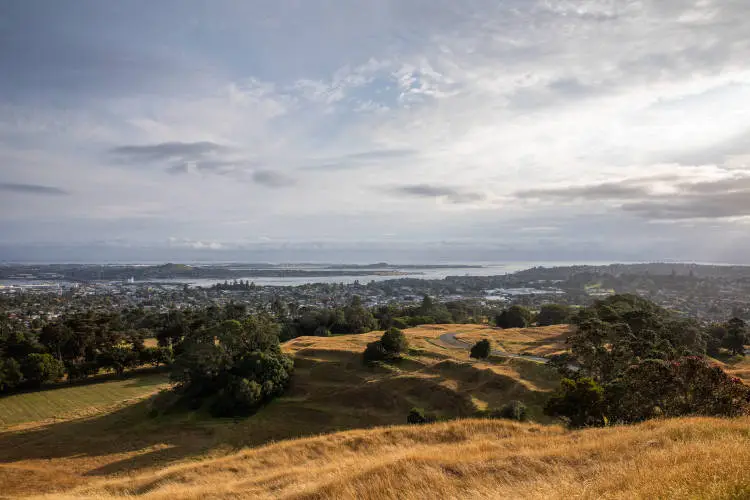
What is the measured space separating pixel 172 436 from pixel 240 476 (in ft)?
53.8

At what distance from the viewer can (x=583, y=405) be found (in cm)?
1912

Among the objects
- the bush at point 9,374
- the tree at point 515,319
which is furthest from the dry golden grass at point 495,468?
the tree at point 515,319

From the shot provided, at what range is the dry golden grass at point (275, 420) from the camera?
24.4 m

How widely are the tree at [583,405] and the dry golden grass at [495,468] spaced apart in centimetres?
213

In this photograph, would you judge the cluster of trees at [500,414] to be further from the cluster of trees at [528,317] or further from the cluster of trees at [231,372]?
the cluster of trees at [528,317]

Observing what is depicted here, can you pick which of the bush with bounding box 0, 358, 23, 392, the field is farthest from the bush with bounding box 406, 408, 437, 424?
the bush with bounding box 0, 358, 23, 392

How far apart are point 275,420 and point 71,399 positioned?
25.9 meters

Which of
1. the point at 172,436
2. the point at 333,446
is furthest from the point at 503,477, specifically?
the point at 172,436

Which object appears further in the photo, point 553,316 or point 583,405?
point 553,316

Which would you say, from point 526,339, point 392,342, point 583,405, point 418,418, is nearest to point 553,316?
point 526,339

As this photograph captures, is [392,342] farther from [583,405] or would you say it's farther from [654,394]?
[654,394]

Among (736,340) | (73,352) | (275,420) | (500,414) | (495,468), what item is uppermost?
(495,468)

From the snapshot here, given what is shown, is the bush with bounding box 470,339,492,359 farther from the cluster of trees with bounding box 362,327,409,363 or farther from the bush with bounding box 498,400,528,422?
the bush with bounding box 498,400,528,422

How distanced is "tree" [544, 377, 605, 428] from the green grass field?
3942cm
